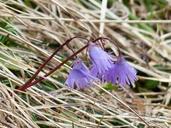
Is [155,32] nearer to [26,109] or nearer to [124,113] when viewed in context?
[124,113]

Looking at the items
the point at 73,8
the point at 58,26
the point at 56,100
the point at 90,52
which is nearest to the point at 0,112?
the point at 56,100

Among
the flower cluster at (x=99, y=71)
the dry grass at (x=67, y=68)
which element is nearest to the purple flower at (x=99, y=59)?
the flower cluster at (x=99, y=71)

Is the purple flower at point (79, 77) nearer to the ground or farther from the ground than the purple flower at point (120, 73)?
nearer to the ground

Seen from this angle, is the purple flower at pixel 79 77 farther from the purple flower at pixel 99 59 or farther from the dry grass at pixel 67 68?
the dry grass at pixel 67 68

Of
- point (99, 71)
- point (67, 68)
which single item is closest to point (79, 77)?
point (99, 71)

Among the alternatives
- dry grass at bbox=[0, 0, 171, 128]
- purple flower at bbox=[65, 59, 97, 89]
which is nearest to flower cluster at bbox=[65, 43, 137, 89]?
purple flower at bbox=[65, 59, 97, 89]

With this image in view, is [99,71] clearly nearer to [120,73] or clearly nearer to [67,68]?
[120,73]

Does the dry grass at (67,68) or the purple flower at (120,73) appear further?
the dry grass at (67,68)

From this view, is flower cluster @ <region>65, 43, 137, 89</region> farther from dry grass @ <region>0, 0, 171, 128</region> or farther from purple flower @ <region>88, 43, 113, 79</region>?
dry grass @ <region>0, 0, 171, 128</region>
